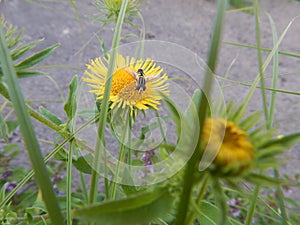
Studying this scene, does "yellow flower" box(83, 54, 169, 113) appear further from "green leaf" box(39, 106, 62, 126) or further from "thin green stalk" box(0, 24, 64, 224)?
"thin green stalk" box(0, 24, 64, 224)

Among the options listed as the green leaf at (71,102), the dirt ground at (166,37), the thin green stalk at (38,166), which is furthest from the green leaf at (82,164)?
the dirt ground at (166,37)

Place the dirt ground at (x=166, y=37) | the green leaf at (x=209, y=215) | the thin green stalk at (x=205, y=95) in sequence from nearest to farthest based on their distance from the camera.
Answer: the thin green stalk at (x=205, y=95), the green leaf at (x=209, y=215), the dirt ground at (x=166, y=37)

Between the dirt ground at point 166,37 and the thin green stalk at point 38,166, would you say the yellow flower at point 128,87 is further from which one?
the dirt ground at point 166,37

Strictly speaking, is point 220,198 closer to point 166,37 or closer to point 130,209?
point 130,209

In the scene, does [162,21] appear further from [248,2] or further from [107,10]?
[107,10]

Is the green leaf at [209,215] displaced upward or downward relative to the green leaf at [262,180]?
downward

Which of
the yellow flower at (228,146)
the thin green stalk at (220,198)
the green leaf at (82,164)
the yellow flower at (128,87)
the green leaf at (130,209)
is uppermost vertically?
the yellow flower at (128,87)

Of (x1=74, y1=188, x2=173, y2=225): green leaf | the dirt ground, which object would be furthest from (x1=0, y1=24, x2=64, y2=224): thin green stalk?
the dirt ground

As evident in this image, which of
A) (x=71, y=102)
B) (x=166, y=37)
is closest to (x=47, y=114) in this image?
(x=71, y=102)
